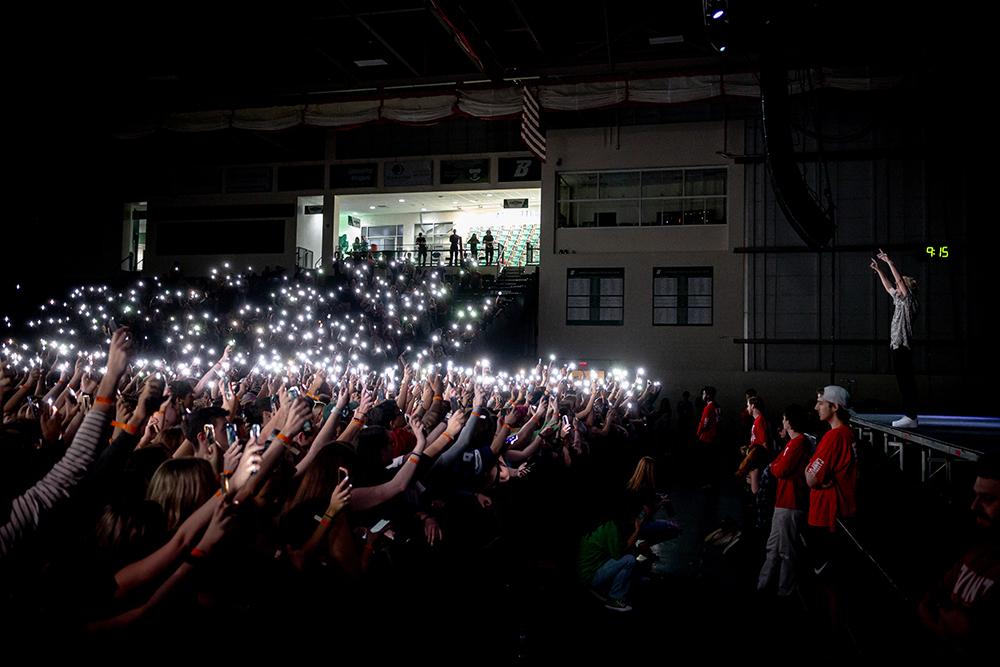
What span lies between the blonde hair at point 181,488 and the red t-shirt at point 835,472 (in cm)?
480

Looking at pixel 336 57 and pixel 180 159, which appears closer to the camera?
pixel 336 57

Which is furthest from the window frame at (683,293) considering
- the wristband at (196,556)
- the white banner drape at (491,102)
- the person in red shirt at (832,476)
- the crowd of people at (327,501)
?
the wristband at (196,556)

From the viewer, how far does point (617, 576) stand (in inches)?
237

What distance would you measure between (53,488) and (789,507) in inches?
233

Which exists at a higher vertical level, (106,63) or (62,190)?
(106,63)

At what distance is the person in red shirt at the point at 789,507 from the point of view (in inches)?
253

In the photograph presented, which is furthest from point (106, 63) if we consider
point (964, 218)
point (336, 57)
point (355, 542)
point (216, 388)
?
point (964, 218)

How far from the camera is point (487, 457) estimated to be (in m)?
5.80

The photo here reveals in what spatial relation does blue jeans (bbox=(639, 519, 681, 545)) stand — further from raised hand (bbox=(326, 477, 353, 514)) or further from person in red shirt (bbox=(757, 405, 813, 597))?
raised hand (bbox=(326, 477, 353, 514))

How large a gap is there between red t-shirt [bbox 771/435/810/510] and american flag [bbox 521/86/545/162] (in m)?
16.5

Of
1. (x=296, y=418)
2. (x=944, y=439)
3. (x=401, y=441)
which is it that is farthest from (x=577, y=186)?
(x=296, y=418)

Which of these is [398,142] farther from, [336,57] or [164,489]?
[164,489]

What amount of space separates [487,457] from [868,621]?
3.56 m

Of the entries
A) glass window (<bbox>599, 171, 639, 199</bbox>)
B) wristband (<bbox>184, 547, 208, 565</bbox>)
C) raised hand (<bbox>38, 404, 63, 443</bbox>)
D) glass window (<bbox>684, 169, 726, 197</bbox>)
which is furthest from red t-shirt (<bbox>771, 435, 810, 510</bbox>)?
glass window (<bbox>599, 171, 639, 199</bbox>)
